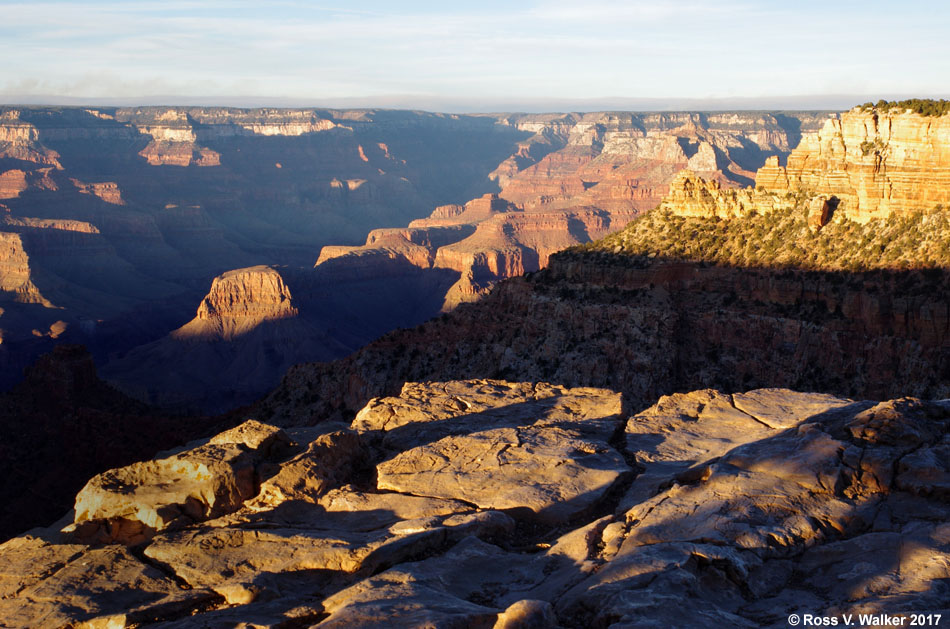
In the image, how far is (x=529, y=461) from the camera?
15.4m

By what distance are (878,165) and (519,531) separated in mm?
34387

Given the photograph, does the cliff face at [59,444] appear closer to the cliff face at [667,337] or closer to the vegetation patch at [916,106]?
the cliff face at [667,337]

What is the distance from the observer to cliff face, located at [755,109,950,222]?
38531mm

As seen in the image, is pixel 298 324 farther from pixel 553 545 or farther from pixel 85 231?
pixel 553 545

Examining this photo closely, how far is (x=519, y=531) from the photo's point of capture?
526 inches

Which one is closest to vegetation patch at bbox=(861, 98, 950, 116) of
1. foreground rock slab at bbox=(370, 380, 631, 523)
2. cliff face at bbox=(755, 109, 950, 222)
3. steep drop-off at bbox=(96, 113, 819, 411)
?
cliff face at bbox=(755, 109, 950, 222)

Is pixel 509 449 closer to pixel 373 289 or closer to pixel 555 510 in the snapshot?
pixel 555 510

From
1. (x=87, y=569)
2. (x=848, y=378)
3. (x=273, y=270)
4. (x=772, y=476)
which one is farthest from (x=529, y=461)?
(x=273, y=270)

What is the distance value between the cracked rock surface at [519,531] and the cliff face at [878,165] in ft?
85.4

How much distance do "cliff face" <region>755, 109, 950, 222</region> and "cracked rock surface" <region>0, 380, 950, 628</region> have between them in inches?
1025

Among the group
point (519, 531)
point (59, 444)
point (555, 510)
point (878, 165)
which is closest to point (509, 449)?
point (555, 510)

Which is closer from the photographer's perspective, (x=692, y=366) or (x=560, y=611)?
(x=560, y=611)

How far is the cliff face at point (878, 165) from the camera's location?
38.5 m

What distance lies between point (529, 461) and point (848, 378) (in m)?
24.6
